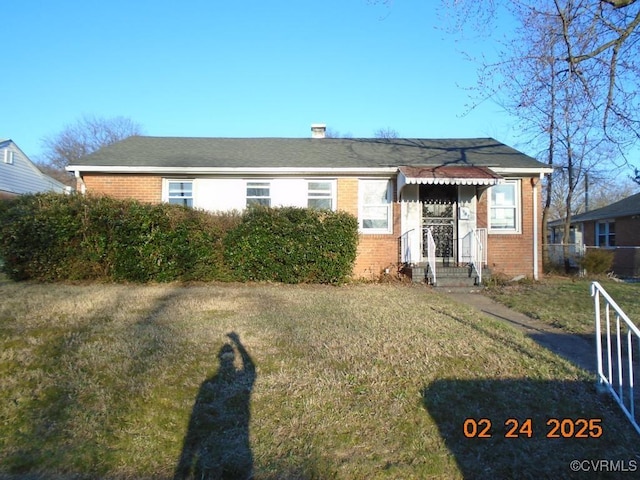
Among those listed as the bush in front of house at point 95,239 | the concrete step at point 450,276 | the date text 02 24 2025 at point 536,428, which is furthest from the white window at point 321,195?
the date text 02 24 2025 at point 536,428

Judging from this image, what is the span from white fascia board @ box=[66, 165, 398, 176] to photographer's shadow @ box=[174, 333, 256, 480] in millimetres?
7948

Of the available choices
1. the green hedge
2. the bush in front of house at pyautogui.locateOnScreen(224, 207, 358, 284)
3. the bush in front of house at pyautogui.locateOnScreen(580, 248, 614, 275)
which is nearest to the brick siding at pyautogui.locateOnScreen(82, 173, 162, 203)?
the green hedge

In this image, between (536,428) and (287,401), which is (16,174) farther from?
(536,428)

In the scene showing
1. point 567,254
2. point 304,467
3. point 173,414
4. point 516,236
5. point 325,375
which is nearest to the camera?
point 304,467

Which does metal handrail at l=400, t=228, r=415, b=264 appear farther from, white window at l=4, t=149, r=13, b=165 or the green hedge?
white window at l=4, t=149, r=13, b=165

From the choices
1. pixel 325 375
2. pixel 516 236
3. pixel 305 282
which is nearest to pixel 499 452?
pixel 325 375

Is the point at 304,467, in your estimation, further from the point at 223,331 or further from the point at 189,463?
the point at 223,331

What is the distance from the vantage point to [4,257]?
360 inches

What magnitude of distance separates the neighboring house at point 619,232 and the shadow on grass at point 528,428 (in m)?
17.8

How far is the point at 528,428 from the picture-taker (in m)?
2.90

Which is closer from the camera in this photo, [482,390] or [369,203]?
[482,390]

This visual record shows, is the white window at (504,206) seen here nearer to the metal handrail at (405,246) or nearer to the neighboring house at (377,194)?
the neighboring house at (377,194)

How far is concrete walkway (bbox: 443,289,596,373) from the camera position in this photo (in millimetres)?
4480

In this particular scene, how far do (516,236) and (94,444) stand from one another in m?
11.5
